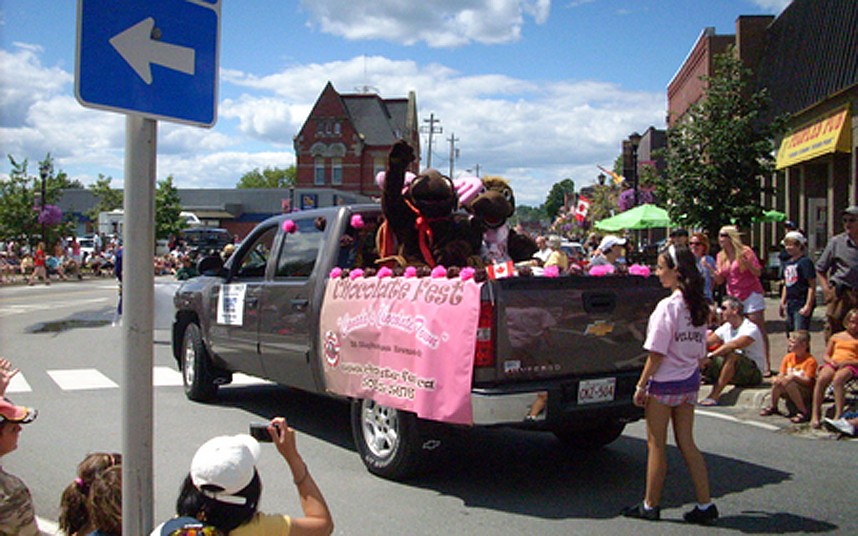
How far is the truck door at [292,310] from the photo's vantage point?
6.74 meters

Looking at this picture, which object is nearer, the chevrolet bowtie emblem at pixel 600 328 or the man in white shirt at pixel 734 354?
the chevrolet bowtie emblem at pixel 600 328

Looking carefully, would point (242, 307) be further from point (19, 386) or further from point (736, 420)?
point (736, 420)

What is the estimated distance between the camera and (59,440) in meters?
7.17

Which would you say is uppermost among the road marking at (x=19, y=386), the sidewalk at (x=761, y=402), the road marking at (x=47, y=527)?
the sidewalk at (x=761, y=402)

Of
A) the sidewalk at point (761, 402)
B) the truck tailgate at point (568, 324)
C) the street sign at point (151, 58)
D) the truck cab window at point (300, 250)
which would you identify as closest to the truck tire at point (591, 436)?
the truck tailgate at point (568, 324)

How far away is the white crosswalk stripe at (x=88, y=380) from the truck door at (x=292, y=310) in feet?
7.72

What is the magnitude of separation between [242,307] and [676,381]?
4358 millimetres

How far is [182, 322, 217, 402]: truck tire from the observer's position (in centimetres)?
866

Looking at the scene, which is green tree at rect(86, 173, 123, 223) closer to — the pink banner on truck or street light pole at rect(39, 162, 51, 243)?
street light pole at rect(39, 162, 51, 243)

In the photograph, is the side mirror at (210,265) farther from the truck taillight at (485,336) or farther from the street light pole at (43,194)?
the street light pole at (43,194)

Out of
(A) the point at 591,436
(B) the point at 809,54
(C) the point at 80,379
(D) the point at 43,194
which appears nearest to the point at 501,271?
(A) the point at 591,436

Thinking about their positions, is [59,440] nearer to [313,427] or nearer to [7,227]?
[313,427]

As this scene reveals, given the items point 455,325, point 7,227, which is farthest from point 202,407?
point 7,227

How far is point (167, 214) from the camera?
184ft
